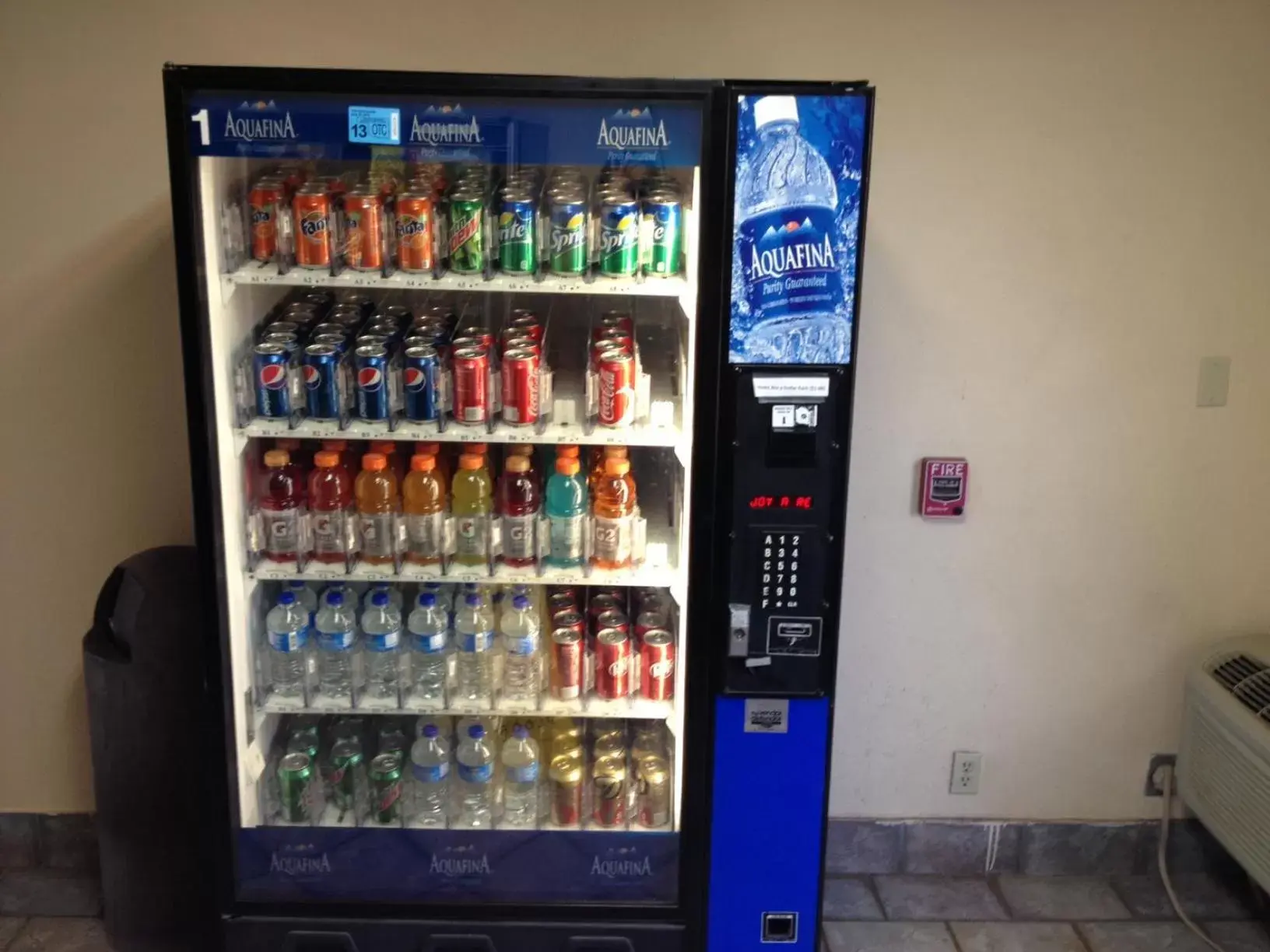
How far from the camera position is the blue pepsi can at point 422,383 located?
2.54 meters

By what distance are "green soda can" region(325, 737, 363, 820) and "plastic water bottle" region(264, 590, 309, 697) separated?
184mm

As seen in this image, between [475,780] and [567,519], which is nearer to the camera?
[567,519]

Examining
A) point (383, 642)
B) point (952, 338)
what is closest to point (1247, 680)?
point (952, 338)

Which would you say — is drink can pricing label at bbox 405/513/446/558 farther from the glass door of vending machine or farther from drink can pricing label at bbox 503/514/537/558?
drink can pricing label at bbox 503/514/537/558

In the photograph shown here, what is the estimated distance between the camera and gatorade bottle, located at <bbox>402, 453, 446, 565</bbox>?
265 cm

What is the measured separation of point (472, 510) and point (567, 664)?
1.27 feet

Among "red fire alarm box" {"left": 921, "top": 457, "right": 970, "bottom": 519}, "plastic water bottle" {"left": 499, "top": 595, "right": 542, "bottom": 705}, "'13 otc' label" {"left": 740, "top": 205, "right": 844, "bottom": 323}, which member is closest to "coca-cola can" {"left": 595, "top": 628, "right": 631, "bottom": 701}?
"plastic water bottle" {"left": 499, "top": 595, "right": 542, "bottom": 705}

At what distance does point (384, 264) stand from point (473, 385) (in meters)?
0.30

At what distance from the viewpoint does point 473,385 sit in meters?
2.54

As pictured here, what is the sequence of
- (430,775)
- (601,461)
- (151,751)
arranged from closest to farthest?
(601,461), (430,775), (151,751)

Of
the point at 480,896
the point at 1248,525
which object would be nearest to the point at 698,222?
the point at 480,896

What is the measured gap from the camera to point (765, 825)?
2711 mm

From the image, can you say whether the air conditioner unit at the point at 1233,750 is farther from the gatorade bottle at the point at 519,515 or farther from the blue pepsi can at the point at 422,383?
the blue pepsi can at the point at 422,383

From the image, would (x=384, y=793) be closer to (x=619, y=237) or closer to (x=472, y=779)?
(x=472, y=779)
